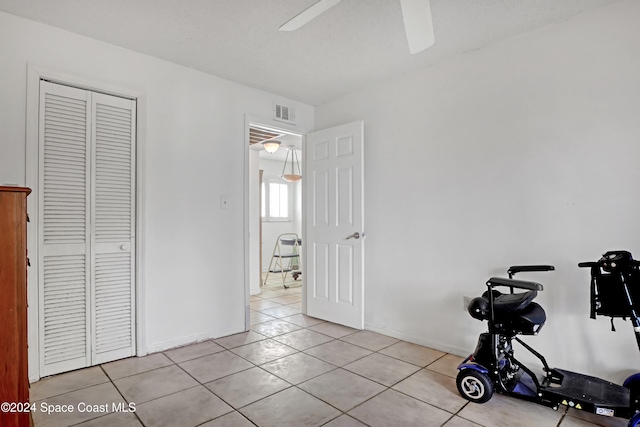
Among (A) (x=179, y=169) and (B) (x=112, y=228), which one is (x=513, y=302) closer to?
(A) (x=179, y=169)

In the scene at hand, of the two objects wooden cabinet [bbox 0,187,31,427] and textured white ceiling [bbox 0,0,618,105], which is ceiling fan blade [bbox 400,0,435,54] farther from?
wooden cabinet [bbox 0,187,31,427]

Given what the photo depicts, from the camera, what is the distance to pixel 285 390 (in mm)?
2279

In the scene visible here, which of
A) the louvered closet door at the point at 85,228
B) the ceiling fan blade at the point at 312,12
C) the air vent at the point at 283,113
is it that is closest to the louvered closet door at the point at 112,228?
the louvered closet door at the point at 85,228

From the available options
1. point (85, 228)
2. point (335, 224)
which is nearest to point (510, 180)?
point (335, 224)

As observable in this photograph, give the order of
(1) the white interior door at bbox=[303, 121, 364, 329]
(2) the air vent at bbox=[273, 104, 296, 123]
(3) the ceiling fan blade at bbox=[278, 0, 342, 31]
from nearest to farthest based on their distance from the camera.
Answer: (3) the ceiling fan blade at bbox=[278, 0, 342, 31]
(1) the white interior door at bbox=[303, 121, 364, 329]
(2) the air vent at bbox=[273, 104, 296, 123]

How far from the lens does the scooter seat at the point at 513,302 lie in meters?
1.99

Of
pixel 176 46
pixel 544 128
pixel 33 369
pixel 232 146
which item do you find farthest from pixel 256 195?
pixel 544 128

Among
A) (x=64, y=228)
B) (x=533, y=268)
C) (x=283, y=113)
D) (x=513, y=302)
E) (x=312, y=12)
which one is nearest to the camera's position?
(x=312, y=12)

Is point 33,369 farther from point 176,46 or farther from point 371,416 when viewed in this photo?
point 176,46

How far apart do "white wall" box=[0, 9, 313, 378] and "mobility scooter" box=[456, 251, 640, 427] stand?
2239 millimetres

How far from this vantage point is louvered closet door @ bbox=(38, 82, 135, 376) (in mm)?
2459

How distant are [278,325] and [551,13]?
11.4 ft

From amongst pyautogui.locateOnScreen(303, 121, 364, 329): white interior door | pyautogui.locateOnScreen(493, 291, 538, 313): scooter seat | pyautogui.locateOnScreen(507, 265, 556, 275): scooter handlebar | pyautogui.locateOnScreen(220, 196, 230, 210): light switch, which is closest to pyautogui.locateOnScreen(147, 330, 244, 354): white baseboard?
pyautogui.locateOnScreen(303, 121, 364, 329): white interior door

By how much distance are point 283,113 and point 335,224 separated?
1367mm
